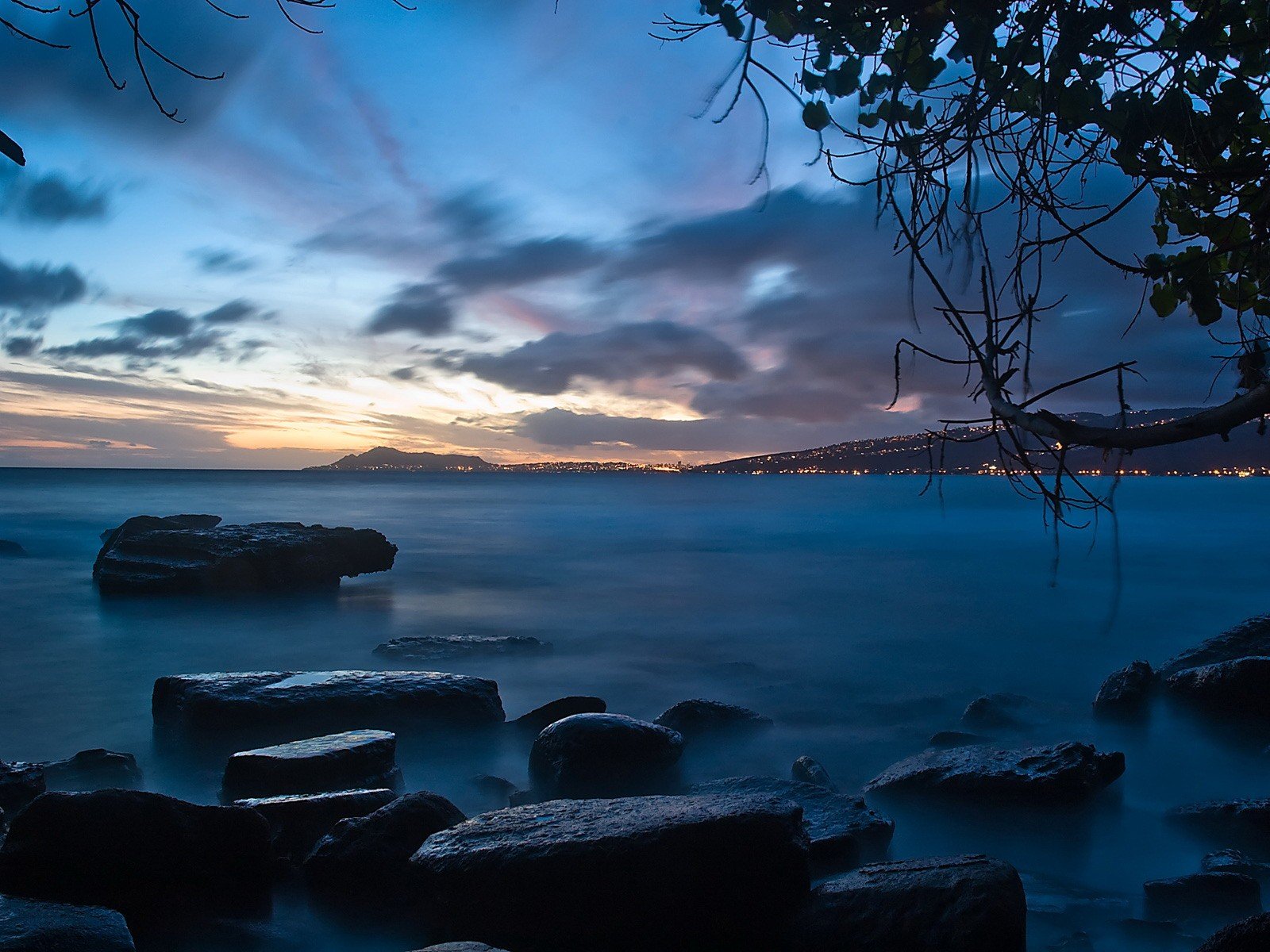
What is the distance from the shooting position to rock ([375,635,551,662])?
33.0ft

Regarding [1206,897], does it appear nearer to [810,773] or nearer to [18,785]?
[810,773]

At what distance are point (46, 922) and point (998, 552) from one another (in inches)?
1044

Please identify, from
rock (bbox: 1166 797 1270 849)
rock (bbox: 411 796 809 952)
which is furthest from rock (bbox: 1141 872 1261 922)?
rock (bbox: 411 796 809 952)

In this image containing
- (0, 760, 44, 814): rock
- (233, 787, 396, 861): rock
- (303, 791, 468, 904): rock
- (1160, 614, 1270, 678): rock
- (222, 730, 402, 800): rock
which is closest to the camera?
(303, 791, 468, 904): rock

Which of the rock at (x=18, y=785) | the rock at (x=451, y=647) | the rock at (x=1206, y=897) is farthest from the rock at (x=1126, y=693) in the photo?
the rock at (x=18, y=785)

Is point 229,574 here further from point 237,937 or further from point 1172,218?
point 1172,218

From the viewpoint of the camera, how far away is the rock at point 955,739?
7.26m

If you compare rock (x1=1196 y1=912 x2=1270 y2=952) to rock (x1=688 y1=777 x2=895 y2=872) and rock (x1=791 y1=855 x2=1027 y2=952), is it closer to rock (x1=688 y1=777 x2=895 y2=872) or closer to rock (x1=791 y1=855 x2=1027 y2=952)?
Result: rock (x1=791 y1=855 x2=1027 y2=952)

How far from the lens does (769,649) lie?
39.8 ft

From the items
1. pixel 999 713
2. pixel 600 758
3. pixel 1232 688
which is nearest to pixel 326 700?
pixel 600 758

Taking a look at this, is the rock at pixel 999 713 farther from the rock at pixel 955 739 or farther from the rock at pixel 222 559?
the rock at pixel 222 559

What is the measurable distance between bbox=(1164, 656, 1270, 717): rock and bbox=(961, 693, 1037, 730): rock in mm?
1471

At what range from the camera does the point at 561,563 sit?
2372 centimetres

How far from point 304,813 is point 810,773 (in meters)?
3.65
